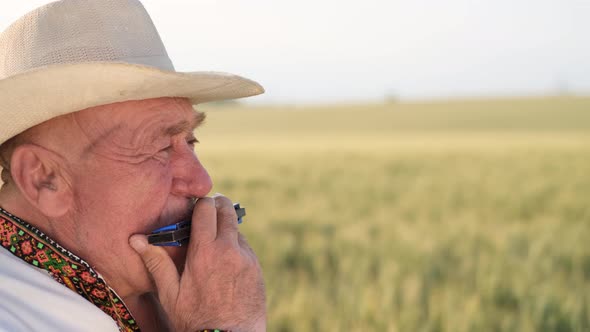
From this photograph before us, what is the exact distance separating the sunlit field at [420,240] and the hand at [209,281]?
7.84ft

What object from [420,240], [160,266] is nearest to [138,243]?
[160,266]

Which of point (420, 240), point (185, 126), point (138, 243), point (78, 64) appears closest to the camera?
point (78, 64)

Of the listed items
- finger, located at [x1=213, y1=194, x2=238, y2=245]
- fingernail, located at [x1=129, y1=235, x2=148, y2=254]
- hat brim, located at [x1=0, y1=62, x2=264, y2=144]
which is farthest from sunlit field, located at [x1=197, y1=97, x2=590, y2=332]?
hat brim, located at [x1=0, y1=62, x2=264, y2=144]

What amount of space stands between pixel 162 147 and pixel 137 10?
1.02 ft

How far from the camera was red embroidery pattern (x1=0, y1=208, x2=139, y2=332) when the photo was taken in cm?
151

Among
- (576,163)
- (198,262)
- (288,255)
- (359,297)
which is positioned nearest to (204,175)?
(198,262)

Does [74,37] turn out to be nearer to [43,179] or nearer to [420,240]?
[43,179]

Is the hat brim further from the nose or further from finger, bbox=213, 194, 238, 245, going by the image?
finger, bbox=213, 194, 238, 245

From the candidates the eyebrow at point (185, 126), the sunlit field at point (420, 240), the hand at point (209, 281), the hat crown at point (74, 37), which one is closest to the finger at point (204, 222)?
the hand at point (209, 281)

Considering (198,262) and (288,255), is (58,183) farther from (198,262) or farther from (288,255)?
(288,255)

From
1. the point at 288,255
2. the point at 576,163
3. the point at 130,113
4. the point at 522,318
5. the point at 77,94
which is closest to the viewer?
the point at 77,94

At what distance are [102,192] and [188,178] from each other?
0.19m

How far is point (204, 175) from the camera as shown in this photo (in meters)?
1.62

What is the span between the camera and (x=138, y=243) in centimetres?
153
